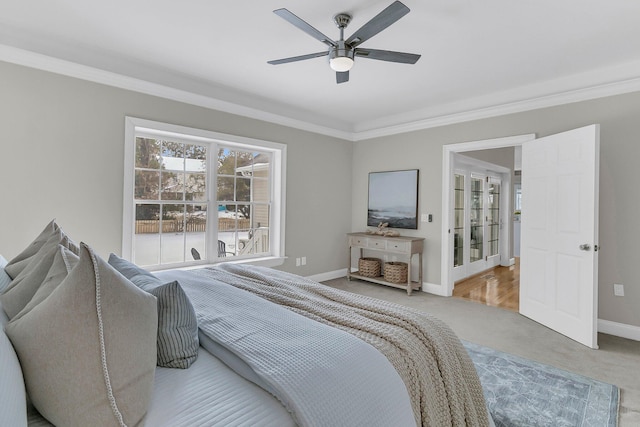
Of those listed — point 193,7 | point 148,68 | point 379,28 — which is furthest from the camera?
point 148,68

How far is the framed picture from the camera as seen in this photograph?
16.3 feet

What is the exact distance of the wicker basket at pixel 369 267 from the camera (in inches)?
203

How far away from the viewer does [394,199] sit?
5148 millimetres

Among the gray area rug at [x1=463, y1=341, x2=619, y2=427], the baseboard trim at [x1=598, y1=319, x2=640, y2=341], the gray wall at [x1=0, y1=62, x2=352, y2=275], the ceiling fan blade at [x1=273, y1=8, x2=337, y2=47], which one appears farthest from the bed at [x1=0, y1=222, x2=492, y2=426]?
the baseboard trim at [x1=598, y1=319, x2=640, y2=341]

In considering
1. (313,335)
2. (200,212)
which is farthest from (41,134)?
(313,335)

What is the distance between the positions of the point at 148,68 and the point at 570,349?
496 centimetres

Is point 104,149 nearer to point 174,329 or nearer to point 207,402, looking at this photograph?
point 174,329

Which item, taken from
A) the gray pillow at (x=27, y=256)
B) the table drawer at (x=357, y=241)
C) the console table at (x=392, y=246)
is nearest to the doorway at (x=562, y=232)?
the console table at (x=392, y=246)

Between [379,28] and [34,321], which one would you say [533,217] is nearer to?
[379,28]

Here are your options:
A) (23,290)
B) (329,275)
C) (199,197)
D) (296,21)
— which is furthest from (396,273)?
(23,290)

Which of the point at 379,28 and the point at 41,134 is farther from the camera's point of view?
the point at 41,134

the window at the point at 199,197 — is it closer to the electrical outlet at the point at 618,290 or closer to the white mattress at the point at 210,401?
the white mattress at the point at 210,401

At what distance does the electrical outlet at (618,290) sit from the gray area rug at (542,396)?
57.4 inches

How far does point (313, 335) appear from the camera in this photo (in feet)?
4.22
